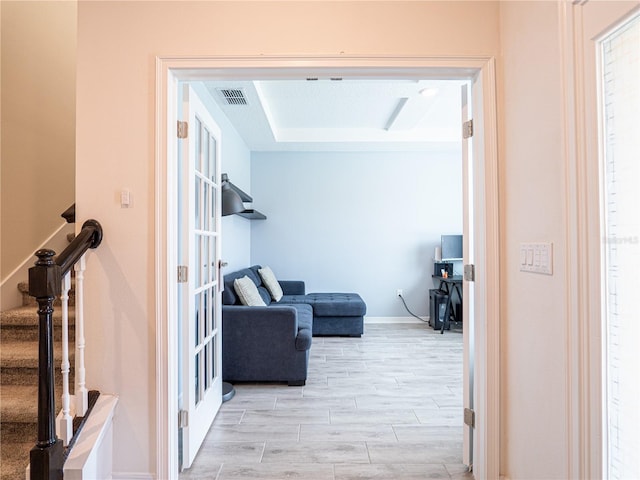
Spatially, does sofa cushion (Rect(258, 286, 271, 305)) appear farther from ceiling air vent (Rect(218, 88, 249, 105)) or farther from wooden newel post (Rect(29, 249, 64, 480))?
wooden newel post (Rect(29, 249, 64, 480))

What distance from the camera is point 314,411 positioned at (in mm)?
2572

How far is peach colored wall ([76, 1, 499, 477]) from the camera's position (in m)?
1.68

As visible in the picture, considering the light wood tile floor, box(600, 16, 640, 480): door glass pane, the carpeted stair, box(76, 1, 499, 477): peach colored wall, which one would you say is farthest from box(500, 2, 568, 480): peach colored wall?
the carpeted stair

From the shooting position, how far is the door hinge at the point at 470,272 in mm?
1778

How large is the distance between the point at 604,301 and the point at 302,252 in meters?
4.63

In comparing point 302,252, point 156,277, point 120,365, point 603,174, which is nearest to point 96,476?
point 120,365

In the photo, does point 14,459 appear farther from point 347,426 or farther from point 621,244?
point 621,244

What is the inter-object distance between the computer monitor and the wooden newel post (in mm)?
5004

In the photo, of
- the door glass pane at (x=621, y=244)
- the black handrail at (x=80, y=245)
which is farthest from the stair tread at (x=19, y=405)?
the door glass pane at (x=621, y=244)

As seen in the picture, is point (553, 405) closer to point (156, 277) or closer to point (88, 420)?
point (156, 277)

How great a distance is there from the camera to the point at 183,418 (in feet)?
6.03

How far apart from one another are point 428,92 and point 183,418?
11.8ft

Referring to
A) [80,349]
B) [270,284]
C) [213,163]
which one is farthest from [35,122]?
[270,284]

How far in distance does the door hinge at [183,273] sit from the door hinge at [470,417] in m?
1.64
